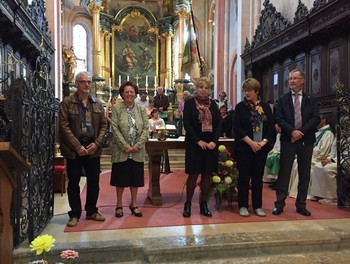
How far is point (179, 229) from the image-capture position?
11.5 ft

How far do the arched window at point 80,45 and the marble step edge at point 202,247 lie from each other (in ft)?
52.7

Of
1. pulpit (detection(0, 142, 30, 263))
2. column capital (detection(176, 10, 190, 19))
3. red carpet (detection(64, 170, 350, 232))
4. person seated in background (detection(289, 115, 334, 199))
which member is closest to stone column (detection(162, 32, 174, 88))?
column capital (detection(176, 10, 190, 19))

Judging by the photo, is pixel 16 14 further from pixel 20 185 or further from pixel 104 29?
pixel 104 29

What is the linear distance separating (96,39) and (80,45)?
1902mm

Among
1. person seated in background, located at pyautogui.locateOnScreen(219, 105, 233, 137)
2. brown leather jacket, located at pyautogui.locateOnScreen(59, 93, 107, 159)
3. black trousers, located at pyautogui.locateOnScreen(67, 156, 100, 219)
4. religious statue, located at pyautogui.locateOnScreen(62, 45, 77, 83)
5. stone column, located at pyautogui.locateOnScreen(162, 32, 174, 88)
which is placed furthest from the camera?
stone column, located at pyautogui.locateOnScreen(162, 32, 174, 88)

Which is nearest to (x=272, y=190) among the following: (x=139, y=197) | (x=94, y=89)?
(x=139, y=197)

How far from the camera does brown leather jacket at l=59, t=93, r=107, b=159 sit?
353cm

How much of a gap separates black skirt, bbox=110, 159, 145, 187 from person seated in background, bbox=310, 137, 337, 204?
2574 millimetres

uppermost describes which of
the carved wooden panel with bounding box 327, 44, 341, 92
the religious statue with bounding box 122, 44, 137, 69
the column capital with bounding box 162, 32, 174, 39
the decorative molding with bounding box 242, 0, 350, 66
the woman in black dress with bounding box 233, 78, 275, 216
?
the column capital with bounding box 162, 32, 174, 39

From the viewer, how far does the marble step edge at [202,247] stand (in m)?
2.99

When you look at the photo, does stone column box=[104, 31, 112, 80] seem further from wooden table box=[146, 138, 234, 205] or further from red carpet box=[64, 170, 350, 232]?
wooden table box=[146, 138, 234, 205]

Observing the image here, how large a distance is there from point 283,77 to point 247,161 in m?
5.30

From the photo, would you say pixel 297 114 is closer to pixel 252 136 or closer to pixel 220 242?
pixel 252 136

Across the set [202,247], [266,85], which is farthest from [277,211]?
[266,85]
